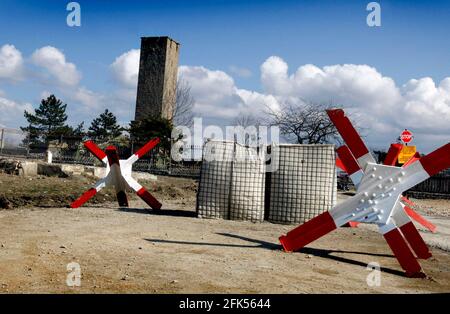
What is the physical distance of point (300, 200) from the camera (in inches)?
323

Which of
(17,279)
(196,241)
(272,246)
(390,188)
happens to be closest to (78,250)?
(17,279)

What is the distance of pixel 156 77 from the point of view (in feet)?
151

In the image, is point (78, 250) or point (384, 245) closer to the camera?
point (78, 250)

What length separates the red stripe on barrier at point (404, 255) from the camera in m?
4.61

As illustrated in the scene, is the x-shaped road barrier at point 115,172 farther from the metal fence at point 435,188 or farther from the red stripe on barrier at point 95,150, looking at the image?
the metal fence at point 435,188

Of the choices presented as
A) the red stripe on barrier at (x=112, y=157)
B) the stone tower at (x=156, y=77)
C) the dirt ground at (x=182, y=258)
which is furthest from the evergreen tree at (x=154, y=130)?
the dirt ground at (x=182, y=258)

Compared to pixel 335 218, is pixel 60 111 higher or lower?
higher

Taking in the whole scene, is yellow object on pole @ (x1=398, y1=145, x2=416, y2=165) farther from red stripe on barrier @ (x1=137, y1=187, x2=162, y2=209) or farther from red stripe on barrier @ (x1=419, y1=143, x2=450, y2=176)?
red stripe on barrier @ (x1=419, y1=143, x2=450, y2=176)

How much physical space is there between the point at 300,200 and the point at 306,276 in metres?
3.93

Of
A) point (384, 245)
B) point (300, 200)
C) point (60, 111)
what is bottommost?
point (384, 245)

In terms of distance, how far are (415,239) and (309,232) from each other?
1292mm

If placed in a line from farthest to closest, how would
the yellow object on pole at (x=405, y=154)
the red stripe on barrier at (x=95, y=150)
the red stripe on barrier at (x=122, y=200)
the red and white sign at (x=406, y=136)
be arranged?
the red and white sign at (x=406, y=136) < the yellow object on pole at (x=405, y=154) < the red stripe on barrier at (x=122, y=200) < the red stripe on barrier at (x=95, y=150)

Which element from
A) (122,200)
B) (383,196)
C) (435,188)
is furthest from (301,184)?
(435,188)
